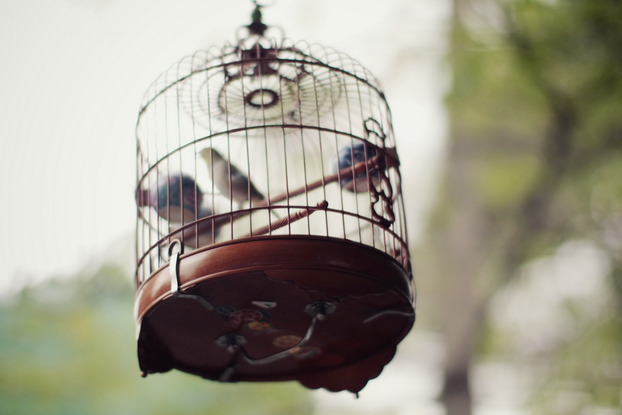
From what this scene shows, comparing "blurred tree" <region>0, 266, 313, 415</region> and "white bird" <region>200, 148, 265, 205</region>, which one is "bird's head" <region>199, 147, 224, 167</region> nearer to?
"white bird" <region>200, 148, 265, 205</region>

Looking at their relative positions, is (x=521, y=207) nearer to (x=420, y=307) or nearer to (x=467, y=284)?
(x=467, y=284)

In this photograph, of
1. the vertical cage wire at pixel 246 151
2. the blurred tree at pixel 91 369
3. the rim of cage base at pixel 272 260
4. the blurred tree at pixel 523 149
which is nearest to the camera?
the rim of cage base at pixel 272 260

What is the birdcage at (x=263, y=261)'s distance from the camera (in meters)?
1.29

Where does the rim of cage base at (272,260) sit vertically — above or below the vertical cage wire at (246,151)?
below

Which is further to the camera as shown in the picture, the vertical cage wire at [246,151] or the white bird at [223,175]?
the white bird at [223,175]

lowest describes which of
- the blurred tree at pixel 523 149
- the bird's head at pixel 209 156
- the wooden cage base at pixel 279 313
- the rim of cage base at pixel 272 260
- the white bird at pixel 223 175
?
the wooden cage base at pixel 279 313

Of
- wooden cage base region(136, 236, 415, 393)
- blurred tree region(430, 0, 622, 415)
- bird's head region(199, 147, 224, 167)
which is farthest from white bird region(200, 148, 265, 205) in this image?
blurred tree region(430, 0, 622, 415)

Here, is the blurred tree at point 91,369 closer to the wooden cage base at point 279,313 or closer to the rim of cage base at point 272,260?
the wooden cage base at point 279,313

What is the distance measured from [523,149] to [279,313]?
3252 mm

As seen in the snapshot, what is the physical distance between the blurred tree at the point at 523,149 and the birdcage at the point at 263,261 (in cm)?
251

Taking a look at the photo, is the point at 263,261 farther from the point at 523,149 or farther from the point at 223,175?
the point at 523,149

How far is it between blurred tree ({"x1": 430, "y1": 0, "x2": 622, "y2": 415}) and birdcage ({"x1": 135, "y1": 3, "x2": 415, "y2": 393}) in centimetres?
251

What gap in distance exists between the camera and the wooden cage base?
4.18 ft

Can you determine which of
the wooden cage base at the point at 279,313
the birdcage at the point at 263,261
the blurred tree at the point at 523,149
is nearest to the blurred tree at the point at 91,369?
the blurred tree at the point at 523,149
